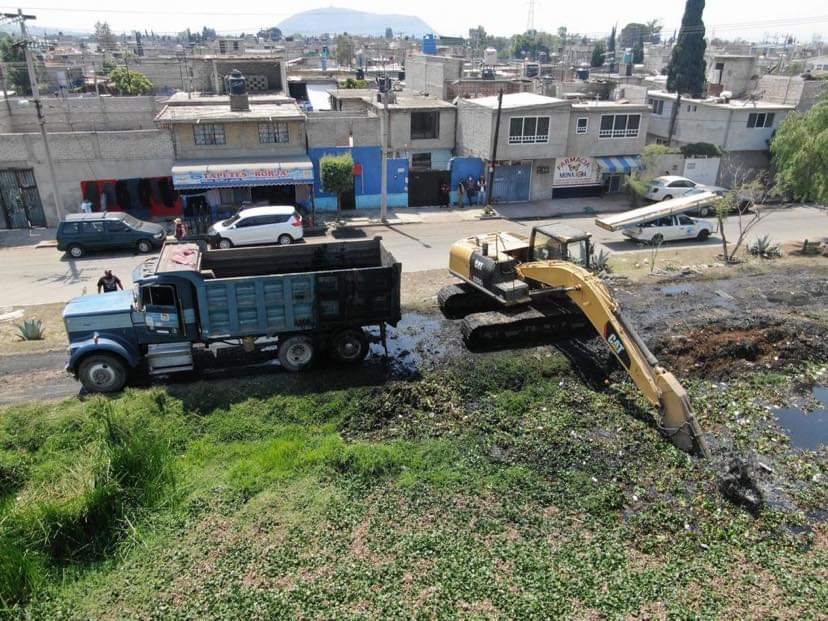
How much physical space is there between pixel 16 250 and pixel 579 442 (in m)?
23.6

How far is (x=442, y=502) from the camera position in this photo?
10.8 m

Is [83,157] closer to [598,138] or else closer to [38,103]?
[38,103]

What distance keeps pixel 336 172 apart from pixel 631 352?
18.7m

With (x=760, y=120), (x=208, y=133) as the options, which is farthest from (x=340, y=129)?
(x=760, y=120)

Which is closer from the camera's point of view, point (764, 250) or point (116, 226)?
point (116, 226)

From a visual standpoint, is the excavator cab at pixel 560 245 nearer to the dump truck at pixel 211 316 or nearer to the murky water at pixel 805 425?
the dump truck at pixel 211 316

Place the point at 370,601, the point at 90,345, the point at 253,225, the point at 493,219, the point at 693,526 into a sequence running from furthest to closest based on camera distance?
1. the point at 493,219
2. the point at 253,225
3. the point at 90,345
4. the point at 693,526
5. the point at 370,601

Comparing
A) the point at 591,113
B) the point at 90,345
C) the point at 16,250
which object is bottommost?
the point at 16,250

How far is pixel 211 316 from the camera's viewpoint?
14.5m

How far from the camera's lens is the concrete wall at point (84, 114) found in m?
34.1

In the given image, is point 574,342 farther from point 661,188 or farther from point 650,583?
point 661,188

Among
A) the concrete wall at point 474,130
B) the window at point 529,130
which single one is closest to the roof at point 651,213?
the window at point 529,130

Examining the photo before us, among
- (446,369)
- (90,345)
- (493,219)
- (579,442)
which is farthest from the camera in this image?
(493,219)

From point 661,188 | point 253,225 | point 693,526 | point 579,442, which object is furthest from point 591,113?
point 693,526
